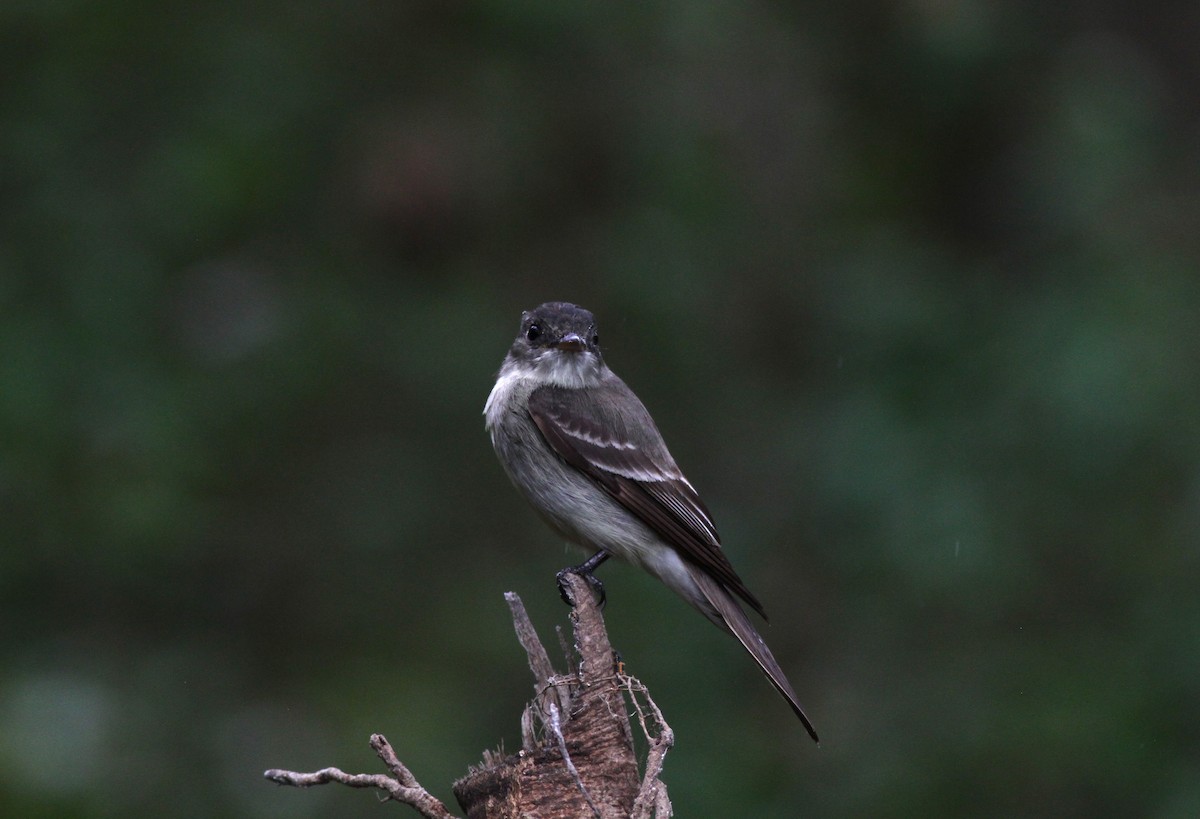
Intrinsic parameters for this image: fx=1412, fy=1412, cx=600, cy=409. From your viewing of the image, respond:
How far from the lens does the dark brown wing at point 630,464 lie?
4676 mm

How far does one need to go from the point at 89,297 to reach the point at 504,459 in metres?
2.43

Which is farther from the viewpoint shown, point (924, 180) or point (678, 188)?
point (924, 180)

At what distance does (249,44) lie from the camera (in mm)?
6789

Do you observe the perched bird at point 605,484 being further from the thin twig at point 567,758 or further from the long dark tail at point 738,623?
the thin twig at point 567,758

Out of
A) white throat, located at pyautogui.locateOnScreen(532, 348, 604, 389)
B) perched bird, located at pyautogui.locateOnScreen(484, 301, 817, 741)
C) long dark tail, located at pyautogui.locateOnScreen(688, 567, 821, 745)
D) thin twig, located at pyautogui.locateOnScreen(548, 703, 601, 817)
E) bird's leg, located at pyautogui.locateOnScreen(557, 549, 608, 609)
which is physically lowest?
thin twig, located at pyautogui.locateOnScreen(548, 703, 601, 817)

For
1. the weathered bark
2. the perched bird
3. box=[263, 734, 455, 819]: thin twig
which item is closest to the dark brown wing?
the perched bird

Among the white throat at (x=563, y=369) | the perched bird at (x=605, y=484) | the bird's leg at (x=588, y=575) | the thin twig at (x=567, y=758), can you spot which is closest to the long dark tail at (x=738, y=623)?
the perched bird at (x=605, y=484)

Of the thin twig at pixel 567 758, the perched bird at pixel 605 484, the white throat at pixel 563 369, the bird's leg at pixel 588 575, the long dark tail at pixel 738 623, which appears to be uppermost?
the white throat at pixel 563 369

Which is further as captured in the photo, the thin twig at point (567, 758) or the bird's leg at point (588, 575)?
the bird's leg at point (588, 575)

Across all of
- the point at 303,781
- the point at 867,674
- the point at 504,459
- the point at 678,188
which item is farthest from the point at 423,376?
the point at 303,781

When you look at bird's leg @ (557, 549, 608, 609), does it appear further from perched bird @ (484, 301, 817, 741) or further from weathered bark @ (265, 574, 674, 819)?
weathered bark @ (265, 574, 674, 819)

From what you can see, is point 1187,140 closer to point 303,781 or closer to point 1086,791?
point 1086,791

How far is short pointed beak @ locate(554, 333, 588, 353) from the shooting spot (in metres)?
5.03

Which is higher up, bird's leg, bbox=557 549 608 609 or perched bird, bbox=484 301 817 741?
perched bird, bbox=484 301 817 741
